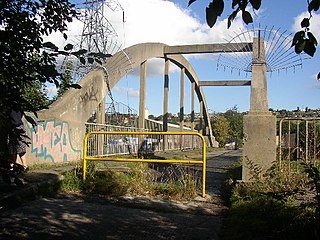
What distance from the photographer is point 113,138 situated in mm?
16172

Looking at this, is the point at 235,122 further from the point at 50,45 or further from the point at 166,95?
the point at 50,45

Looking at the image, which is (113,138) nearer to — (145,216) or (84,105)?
(84,105)

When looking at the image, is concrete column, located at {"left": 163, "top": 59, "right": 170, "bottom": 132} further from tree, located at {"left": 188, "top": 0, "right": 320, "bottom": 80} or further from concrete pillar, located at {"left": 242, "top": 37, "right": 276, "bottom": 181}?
tree, located at {"left": 188, "top": 0, "right": 320, "bottom": 80}

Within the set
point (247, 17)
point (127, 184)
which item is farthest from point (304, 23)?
point (127, 184)

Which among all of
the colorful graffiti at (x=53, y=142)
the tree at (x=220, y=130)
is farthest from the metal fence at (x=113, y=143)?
the tree at (x=220, y=130)

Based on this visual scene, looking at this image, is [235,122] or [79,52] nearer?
[79,52]

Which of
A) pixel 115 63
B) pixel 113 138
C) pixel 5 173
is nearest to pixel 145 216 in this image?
pixel 5 173

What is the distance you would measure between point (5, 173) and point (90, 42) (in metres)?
15.3

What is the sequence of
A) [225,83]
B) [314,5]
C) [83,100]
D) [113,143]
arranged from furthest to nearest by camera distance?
1. [225,83]
2. [113,143]
3. [83,100]
4. [314,5]

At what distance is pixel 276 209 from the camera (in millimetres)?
4820

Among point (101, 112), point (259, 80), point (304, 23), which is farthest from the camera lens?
point (101, 112)

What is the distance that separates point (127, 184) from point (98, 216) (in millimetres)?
2059

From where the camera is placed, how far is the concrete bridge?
697 cm

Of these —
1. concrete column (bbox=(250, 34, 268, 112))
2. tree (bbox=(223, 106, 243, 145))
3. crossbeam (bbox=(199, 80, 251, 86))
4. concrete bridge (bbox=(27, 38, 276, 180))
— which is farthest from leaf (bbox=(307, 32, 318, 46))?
tree (bbox=(223, 106, 243, 145))
